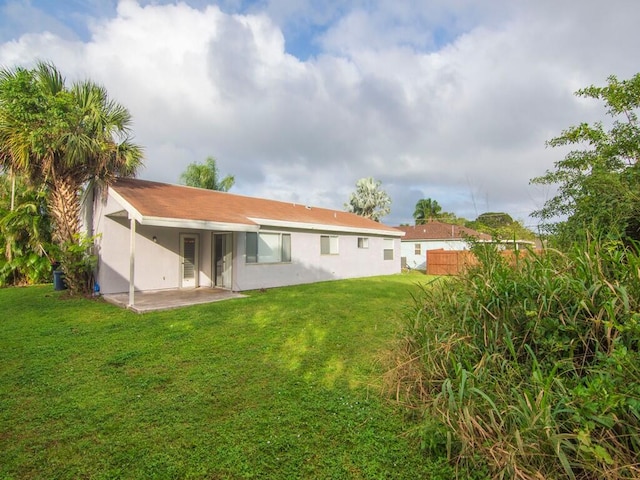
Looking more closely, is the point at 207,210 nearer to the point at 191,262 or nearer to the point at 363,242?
the point at 191,262

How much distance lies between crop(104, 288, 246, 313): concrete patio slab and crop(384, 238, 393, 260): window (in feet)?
37.2

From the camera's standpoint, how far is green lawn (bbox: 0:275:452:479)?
2.61 m

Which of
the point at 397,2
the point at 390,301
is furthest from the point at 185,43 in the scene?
the point at 390,301

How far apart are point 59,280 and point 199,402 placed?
10511 mm

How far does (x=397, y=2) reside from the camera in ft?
27.4

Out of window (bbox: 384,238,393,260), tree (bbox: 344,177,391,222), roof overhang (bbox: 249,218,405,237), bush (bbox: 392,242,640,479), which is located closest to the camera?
bush (bbox: 392,242,640,479)

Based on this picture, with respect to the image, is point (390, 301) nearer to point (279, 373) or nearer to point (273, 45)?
point (279, 373)

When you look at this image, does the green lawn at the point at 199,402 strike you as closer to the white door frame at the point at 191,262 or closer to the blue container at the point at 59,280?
the blue container at the point at 59,280

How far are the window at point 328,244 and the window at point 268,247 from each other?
2260 millimetres

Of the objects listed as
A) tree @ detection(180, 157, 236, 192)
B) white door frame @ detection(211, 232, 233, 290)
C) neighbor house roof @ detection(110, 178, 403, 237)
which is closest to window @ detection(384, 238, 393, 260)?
neighbor house roof @ detection(110, 178, 403, 237)

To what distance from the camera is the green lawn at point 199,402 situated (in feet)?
8.56

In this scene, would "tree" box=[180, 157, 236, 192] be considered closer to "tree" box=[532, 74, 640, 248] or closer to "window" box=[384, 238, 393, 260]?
"window" box=[384, 238, 393, 260]

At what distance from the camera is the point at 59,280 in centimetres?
1078

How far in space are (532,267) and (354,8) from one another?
30.7 feet
